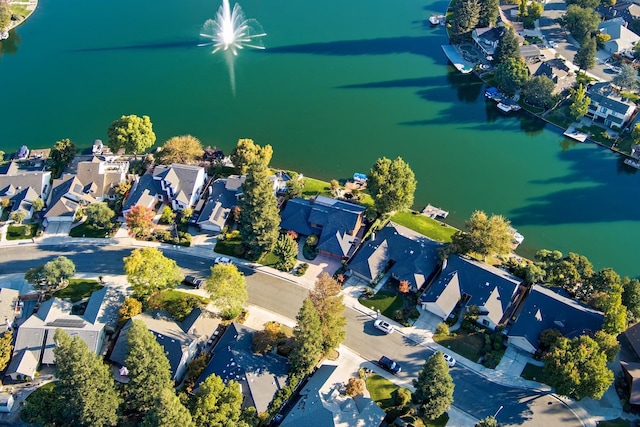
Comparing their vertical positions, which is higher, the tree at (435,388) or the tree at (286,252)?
the tree at (286,252)

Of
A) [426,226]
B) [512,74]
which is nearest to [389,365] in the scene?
[426,226]

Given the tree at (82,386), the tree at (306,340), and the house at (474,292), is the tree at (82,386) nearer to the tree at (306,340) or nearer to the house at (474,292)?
the tree at (306,340)

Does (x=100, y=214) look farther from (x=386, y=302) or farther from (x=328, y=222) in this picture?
(x=386, y=302)

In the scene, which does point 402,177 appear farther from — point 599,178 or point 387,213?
point 599,178

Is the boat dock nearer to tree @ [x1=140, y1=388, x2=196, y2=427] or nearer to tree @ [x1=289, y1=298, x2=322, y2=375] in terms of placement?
tree @ [x1=289, y1=298, x2=322, y2=375]

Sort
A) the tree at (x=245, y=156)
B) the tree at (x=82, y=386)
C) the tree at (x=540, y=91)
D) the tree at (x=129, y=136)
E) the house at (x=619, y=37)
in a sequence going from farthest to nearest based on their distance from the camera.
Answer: the house at (x=619, y=37) → the tree at (x=540, y=91) → the tree at (x=129, y=136) → the tree at (x=245, y=156) → the tree at (x=82, y=386)

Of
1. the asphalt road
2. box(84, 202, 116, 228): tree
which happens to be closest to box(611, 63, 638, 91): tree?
the asphalt road

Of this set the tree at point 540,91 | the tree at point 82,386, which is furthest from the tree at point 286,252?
the tree at point 540,91

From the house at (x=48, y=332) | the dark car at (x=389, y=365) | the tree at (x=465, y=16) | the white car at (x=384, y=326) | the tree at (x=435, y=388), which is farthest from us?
the tree at (x=465, y=16)
